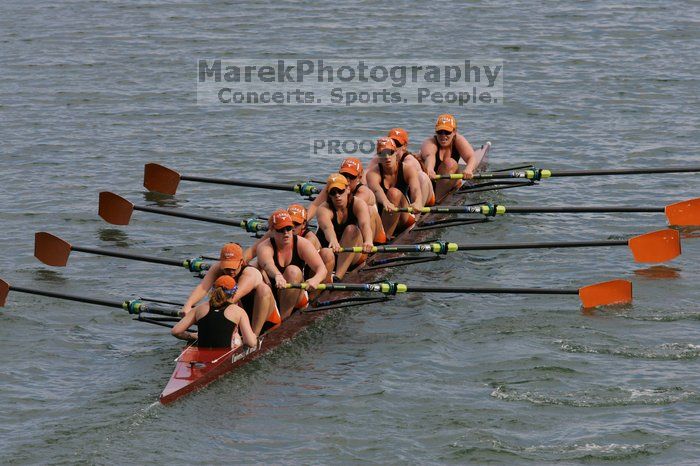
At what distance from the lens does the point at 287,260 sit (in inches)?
714

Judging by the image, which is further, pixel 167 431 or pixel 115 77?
pixel 115 77

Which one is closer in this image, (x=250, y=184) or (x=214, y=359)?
(x=214, y=359)

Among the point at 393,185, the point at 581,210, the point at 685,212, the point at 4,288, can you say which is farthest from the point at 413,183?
the point at 4,288

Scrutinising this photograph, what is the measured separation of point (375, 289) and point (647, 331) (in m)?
4.21

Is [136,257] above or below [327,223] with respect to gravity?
below

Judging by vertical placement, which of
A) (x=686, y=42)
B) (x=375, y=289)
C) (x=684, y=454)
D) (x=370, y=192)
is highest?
(x=686, y=42)

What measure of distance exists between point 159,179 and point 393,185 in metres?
6.30

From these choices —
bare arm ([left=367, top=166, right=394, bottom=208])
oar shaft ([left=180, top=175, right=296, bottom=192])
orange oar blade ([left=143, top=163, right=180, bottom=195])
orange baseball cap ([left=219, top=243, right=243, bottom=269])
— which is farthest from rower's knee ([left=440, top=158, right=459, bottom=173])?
orange baseball cap ([left=219, top=243, right=243, bottom=269])

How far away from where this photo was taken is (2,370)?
17.5 m

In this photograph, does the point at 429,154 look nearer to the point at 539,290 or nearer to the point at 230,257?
the point at 539,290

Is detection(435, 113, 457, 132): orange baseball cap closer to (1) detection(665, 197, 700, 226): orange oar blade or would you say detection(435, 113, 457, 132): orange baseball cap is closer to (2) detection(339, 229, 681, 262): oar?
(2) detection(339, 229, 681, 262): oar

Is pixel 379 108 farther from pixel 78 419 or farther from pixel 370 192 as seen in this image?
pixel 78 419

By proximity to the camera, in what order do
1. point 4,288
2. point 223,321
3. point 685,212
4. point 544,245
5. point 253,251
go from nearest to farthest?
point 223,321
point 253,251
point 4,288
point 544,245
point 685,212

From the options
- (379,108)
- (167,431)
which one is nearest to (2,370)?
(167,431)
